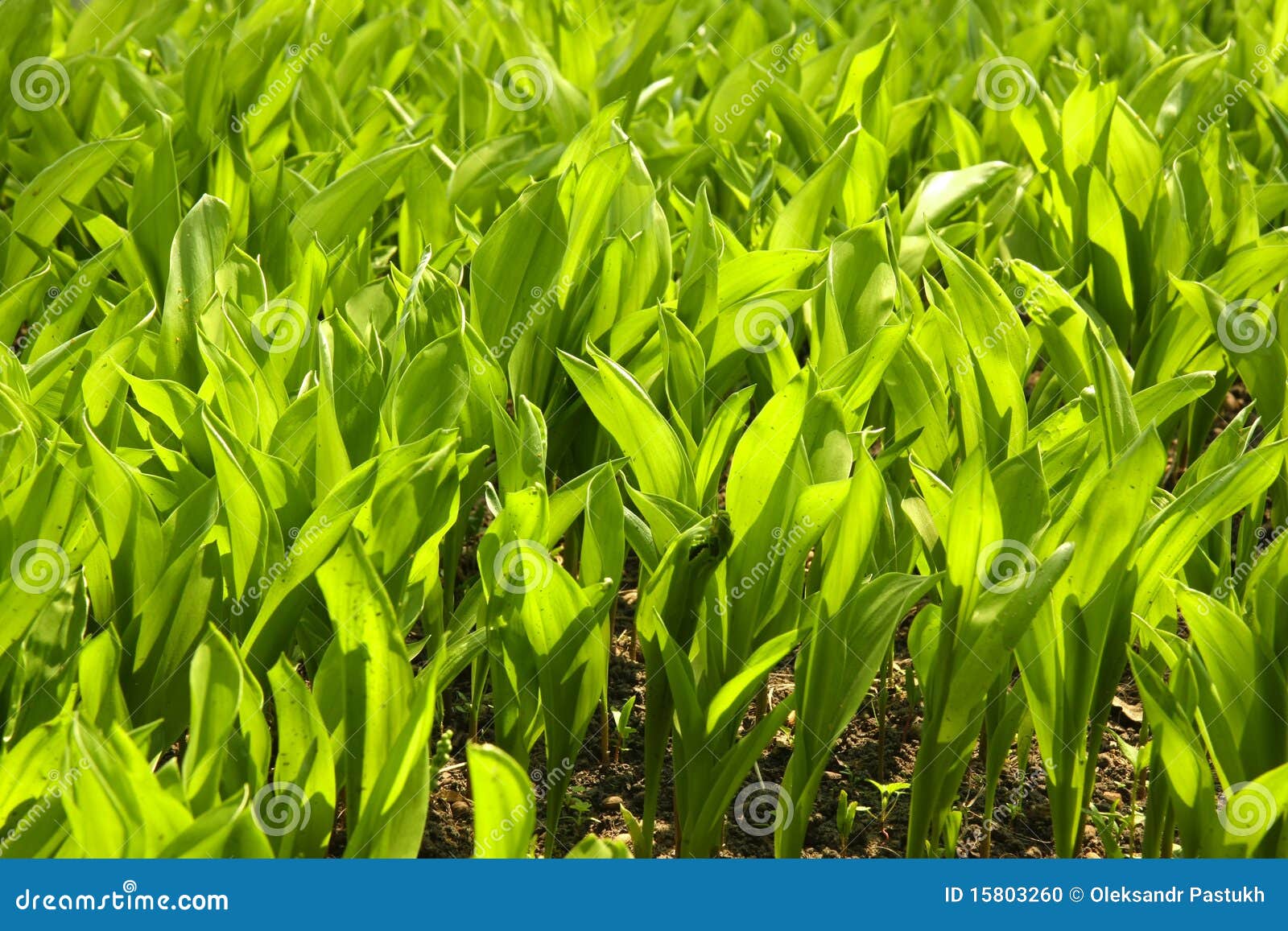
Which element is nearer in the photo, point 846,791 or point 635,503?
point 635,503

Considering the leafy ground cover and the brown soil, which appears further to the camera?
the brown soil

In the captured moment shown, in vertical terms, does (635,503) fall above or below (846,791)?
above

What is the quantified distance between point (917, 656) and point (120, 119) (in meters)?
2.07

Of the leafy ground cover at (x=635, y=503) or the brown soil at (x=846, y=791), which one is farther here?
the brown soil at (x=846, y=791)

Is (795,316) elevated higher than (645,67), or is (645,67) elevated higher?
(645,67)

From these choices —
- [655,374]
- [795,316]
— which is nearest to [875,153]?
[795,316]

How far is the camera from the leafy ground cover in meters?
1.26

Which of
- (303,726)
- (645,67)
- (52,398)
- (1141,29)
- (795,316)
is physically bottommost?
(303,726)

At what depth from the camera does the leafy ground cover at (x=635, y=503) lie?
126cm

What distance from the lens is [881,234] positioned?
1.81 meters

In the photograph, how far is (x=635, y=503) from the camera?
1.53m

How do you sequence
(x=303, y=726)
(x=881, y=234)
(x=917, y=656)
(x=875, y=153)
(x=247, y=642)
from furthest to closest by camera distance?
1. (x=875, y=153)
2. (x=881, y=234)
3. (x=917, y=656)
4. (x=247, y=642)
5. (x=303, y=726)

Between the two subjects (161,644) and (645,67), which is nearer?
(161,644)

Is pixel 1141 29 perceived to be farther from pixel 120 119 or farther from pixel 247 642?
pixel 247 642
